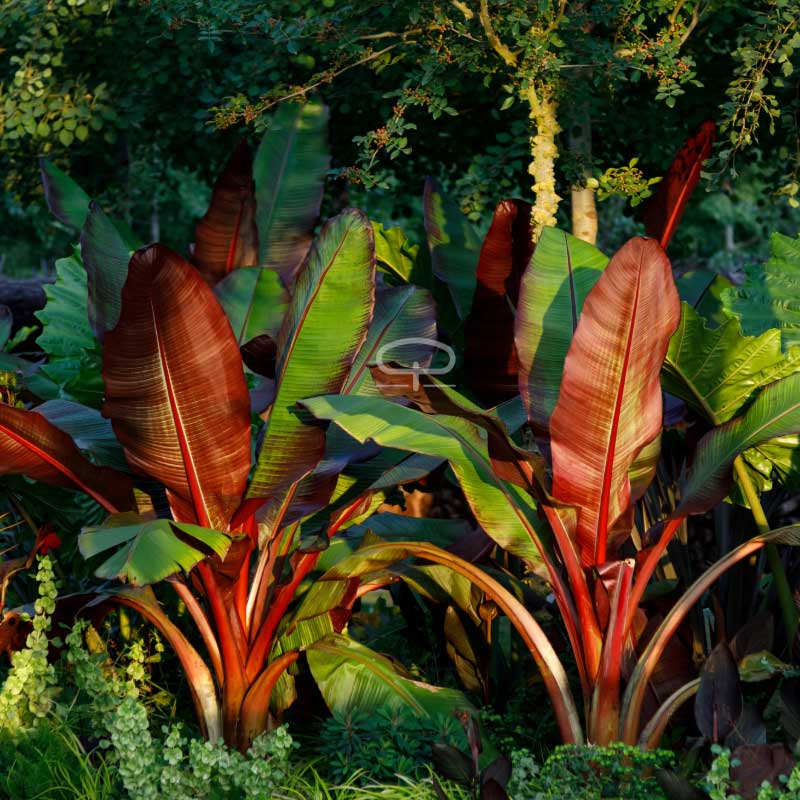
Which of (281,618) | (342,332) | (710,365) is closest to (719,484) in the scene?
(710,365)

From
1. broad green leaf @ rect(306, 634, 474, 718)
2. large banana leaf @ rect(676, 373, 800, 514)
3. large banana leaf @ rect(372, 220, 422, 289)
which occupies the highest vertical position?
large banana leaf @ rect(372, 220, 422, 289)

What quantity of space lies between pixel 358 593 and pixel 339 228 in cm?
139

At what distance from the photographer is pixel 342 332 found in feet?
12.1

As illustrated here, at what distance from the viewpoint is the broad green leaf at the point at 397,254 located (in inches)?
200

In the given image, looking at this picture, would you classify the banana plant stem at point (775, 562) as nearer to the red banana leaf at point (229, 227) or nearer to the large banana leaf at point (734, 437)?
the large banana leaf at point (734, 437)

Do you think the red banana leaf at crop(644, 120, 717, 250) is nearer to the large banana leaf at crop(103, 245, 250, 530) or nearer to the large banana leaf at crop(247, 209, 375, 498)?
the large banana leaf at crop(247, 209, 375, 498)

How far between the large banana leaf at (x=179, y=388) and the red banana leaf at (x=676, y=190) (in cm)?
181

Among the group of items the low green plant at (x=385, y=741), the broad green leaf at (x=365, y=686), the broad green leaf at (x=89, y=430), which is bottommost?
the low green plant at (x=385, y=741)

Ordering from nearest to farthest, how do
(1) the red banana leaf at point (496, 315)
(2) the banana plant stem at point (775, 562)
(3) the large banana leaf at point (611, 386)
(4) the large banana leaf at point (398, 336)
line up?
(3) the large banana leaf at point (611, 386) → (2) the banana plant stem at point (775, 562) → (4) the large banana leaf at point (398, 336) → (1) the red banana leaf at point (496, 315)

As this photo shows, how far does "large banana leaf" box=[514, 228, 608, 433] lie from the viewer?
3.68 metres

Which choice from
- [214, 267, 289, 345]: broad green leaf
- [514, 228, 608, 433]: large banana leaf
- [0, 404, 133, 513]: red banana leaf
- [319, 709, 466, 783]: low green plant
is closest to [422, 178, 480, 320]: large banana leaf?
[214, 267, 289, 345]: broad green leaf

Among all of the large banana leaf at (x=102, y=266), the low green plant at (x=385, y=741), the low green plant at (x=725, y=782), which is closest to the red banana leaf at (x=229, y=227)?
the large banana leaf at (x=102, y=266)

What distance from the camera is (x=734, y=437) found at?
11.6 feet

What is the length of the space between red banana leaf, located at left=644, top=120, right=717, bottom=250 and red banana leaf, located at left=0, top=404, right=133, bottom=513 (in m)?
2.23
